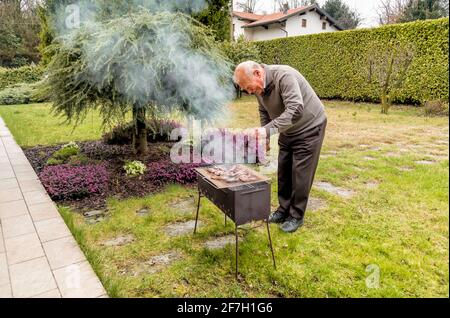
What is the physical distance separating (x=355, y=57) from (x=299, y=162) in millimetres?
9742

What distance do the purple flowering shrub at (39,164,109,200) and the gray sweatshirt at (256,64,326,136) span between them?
8.03 ft

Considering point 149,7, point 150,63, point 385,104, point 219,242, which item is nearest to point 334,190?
point 219,242

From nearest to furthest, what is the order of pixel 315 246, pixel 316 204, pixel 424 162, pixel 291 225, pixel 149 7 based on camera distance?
1. pixel 315 246
2. pixel 291 225
3. pixel 316 204
4. pixel 424 162
5. pixel 149 7

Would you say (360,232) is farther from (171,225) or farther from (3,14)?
(3,14)

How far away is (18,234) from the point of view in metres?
2.86

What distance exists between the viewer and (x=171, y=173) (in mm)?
4465

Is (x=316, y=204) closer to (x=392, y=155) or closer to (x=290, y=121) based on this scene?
(x=290, y=121)

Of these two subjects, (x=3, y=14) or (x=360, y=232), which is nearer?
(x=360, y=232)

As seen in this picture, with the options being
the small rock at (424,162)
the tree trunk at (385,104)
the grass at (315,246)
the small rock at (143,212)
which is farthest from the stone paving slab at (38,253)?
the tree trunk at (385,104)

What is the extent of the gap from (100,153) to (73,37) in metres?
2.03

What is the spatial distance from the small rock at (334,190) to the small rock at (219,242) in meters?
1.68

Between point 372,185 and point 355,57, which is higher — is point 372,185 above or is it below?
below

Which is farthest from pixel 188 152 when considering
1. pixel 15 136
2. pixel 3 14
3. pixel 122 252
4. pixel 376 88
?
pixel 3 14

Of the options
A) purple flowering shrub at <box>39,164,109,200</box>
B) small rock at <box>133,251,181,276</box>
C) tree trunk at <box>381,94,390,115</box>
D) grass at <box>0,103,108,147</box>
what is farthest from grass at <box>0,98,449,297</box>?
tree trunk at <box>381,94,390,115</box>
